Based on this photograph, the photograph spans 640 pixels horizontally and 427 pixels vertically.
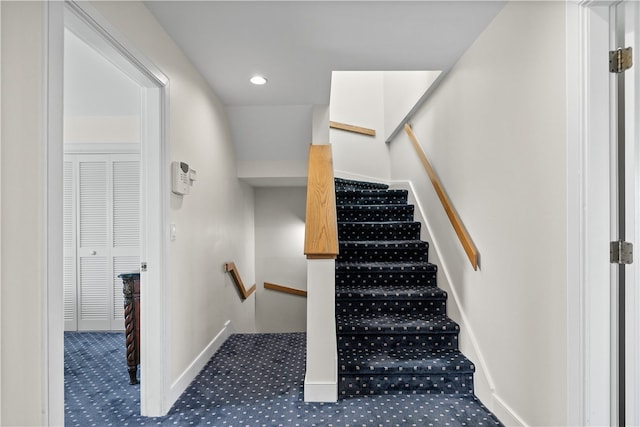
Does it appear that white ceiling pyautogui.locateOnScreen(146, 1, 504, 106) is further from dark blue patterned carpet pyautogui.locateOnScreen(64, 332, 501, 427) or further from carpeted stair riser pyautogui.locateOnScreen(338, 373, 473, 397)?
dark blue patterned carpet pyautogui.locateOnScreen(64, 332, 501, 427)

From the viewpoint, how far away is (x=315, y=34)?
86.6 inches

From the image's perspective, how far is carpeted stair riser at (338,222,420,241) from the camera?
3641mm

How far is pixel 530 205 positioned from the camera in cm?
175

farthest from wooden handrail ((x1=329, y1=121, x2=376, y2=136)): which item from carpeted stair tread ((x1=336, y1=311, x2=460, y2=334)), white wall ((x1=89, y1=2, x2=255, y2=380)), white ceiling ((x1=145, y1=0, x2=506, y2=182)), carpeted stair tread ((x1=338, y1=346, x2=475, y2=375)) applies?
carpeted stair tread ((x1=338, y1=346, x2=475, y2=375))

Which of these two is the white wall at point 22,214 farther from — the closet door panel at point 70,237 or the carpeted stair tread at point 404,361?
the closet door panel at point 70,237

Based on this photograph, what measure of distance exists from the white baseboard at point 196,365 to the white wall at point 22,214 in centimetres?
104

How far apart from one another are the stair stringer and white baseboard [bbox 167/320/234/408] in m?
1.82

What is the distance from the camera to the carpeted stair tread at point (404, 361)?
7.57ft

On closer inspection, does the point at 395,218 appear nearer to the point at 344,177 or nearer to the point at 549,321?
the point at 344,177

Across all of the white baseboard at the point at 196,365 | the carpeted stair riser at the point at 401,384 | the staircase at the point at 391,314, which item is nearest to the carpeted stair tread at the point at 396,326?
the staircase at the point at 391,314

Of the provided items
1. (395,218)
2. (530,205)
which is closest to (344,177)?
(395,218)

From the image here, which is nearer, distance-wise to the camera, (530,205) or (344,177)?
(530,205)

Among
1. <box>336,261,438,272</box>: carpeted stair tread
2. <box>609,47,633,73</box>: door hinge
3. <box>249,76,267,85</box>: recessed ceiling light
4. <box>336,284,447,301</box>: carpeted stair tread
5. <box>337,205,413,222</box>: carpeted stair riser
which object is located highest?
<box>249,76,267,85</box>: recessed ceiling light

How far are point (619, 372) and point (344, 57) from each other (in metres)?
A: 2.21
